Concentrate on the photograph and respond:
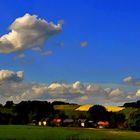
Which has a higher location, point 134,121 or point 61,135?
point 134,121

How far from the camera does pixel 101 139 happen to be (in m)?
97.8

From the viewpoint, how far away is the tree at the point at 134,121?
16088 cm

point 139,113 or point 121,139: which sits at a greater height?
point 139,113

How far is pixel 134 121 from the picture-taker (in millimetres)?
162375

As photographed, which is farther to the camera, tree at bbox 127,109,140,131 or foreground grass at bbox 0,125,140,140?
tree at bbox 127,109,140,131

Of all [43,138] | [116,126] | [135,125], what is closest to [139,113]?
[135,125]

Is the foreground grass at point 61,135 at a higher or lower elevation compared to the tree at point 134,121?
lower

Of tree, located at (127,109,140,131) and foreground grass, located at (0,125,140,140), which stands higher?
tree, located at (127,109,140,131)

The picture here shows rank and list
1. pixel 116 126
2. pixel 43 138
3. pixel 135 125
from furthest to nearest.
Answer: pixel 116 126, pixel 135 125, pixel 43 138

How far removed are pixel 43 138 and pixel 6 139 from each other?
9.06m

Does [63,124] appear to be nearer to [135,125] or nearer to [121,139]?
[135,125]

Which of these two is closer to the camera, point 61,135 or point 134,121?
point 61,135

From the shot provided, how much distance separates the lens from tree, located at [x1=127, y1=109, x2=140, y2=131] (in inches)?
6334

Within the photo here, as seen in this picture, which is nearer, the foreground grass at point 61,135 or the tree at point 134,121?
the foreground grass at point 61,135
